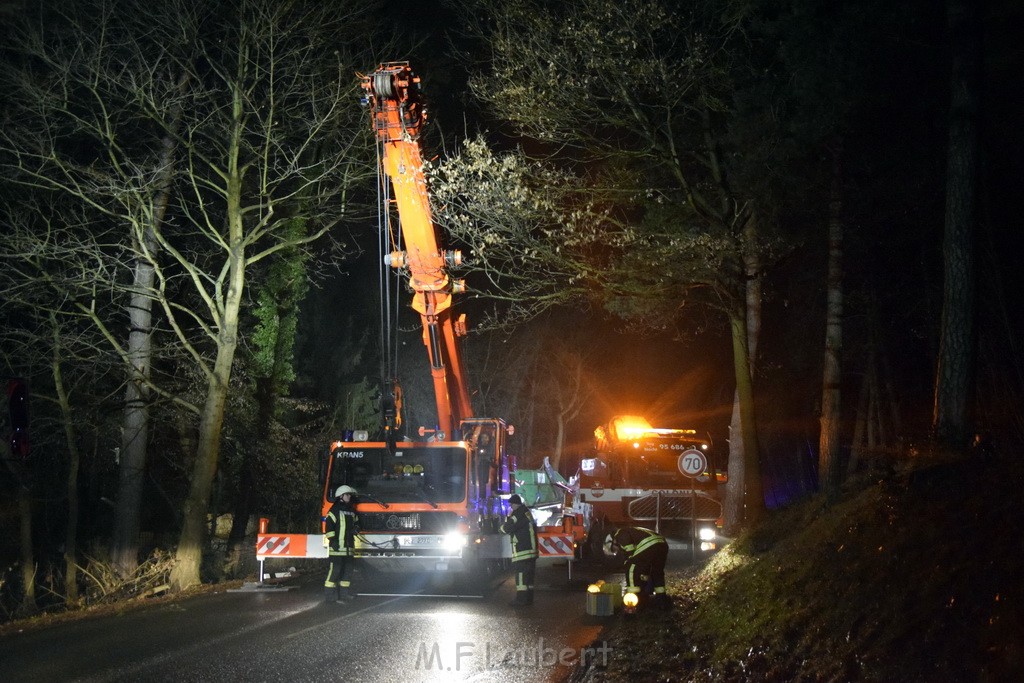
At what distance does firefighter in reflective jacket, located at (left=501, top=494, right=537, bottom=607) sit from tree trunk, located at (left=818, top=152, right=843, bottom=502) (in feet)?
14.9

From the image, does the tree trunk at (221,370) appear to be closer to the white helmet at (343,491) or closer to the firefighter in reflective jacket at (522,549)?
the white helmet at (343,491)

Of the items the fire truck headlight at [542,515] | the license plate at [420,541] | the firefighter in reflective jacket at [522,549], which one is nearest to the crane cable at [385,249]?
the license plate at [420,541]

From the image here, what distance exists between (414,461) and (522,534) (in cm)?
216

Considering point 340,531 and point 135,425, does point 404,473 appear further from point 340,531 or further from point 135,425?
point 135,425

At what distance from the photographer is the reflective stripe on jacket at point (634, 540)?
38.4 feet

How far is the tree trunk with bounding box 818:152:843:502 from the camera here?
49.5 feet

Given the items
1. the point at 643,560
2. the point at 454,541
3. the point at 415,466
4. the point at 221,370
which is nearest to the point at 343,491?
the point at 415,466

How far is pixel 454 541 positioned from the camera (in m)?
14.4

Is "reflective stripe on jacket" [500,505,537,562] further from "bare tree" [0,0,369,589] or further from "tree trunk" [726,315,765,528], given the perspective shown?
"bare tree" [0,0,369,589]

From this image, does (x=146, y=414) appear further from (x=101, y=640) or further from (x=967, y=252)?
(x=967, y=252)

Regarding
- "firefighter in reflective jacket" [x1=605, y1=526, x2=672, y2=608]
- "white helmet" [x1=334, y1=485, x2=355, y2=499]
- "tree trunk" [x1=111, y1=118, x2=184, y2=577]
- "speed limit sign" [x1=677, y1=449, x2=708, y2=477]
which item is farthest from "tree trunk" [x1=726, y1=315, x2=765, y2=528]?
"tree trunk" [x1=111, y1=118, x2=184, y2=577]

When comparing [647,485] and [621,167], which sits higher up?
[621,167]

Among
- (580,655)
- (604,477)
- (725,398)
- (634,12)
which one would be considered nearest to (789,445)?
(725,398)

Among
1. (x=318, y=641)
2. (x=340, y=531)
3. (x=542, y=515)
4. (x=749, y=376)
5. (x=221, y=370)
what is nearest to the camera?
(x=318, y=641)
